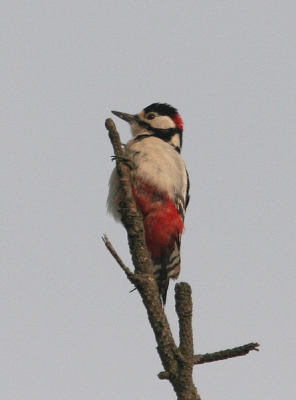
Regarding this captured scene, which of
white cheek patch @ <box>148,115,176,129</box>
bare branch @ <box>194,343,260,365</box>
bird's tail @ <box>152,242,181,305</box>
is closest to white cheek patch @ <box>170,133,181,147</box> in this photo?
white cheek patch @ <box>148,115,176,129</box>

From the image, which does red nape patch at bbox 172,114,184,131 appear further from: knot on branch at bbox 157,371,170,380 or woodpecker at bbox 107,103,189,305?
knot on branch at bbox 157,371,170,380

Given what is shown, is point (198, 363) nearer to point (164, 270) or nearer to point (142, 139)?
point (164, 270)

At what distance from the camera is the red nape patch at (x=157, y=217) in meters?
5.96

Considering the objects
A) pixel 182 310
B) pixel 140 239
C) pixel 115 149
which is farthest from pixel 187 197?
pixel 182 310

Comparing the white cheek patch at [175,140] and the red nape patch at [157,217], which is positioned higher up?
the white cheek patch at [175,140]

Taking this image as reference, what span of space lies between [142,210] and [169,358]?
2.96 meters

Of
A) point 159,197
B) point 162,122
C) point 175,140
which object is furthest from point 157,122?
point 159,197

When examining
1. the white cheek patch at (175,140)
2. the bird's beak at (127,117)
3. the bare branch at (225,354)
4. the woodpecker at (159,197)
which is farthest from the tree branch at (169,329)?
the bird's beak at (127,117)

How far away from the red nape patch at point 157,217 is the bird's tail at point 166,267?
0.05m

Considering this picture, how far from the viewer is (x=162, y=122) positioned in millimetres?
7242

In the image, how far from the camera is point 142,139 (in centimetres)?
661

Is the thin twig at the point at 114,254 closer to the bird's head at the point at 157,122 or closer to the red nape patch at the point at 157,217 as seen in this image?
the red nape patch at the point at 157,217

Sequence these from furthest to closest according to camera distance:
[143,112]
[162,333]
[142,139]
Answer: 1. [143,112]
2. [142,139]
3. [162,333]

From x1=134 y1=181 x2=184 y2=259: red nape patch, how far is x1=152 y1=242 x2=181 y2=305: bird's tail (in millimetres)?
49
